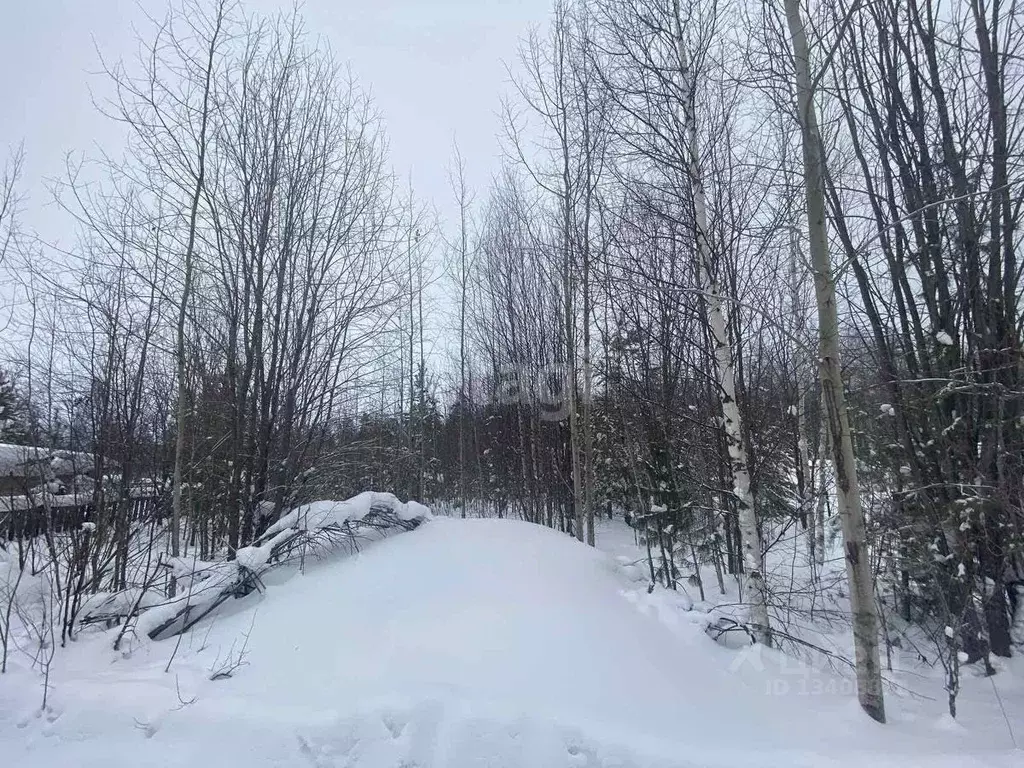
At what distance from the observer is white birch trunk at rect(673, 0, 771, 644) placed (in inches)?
201

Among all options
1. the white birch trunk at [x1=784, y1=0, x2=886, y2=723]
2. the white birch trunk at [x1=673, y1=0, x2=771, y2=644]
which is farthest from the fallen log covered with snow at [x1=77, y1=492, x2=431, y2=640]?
the white birch trunk at [x1=784, y1=0, x2=886, y2=723]

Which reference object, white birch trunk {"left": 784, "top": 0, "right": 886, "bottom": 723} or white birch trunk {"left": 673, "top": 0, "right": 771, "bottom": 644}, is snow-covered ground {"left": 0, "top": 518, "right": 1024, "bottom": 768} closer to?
white birch trunk {"left": 784, "top": 0, "right": 886, "bottom": 723}

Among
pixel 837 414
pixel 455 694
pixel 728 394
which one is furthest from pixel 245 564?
pixel 837 414

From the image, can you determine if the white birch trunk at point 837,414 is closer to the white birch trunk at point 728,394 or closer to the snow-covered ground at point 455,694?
the snow-covered ground at point 455,694

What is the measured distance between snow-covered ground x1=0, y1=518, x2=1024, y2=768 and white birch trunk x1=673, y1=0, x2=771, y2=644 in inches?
21.8

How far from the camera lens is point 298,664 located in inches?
152

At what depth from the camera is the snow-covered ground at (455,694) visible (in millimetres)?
3057

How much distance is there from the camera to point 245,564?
5090 mm

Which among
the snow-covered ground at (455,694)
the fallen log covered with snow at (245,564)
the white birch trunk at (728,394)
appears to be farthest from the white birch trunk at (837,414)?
the fallen log covered with snow at (245,564)

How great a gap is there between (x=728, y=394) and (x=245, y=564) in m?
4.86

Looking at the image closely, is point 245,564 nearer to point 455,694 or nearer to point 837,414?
point 455,694

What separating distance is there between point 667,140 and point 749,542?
4.09 meters

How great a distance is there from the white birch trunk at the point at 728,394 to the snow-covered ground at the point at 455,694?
0.55 m

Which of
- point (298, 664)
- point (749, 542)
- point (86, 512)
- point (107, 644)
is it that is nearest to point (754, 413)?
point (749, 542)
